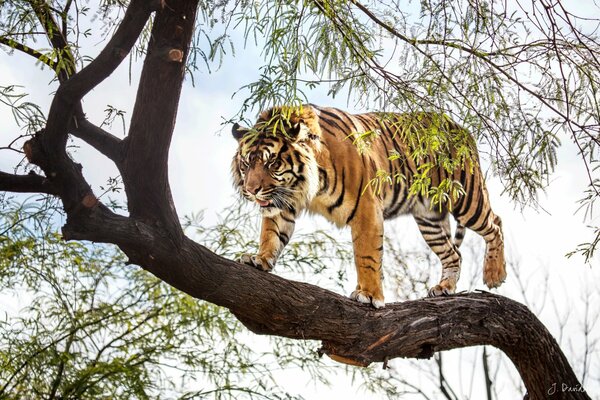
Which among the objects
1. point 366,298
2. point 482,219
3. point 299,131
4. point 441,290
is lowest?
point 366,298

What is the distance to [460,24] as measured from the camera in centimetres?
319

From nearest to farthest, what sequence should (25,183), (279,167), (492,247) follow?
(25,183) < (279,167) < (492,247)

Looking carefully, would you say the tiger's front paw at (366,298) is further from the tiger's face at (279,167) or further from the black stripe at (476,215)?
the black stripe at (476,215)

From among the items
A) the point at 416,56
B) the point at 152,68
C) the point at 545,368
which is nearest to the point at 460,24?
the point at 416,56

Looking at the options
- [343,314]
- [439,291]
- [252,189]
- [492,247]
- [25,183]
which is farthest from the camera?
[492,247]

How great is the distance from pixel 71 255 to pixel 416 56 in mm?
2499

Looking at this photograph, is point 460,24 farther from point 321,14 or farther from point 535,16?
point 321,14

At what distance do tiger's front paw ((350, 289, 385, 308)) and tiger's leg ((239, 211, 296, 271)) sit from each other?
41 centimetres

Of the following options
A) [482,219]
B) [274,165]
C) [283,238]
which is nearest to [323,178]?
[274,165]

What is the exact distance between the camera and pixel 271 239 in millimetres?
3707

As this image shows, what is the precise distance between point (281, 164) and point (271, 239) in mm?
363

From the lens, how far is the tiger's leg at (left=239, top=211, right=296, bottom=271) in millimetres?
3580

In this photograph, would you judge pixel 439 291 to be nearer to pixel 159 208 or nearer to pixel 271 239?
pixel 271 239

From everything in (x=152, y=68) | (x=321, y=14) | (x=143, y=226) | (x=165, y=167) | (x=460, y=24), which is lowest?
(x=143, y=226)
